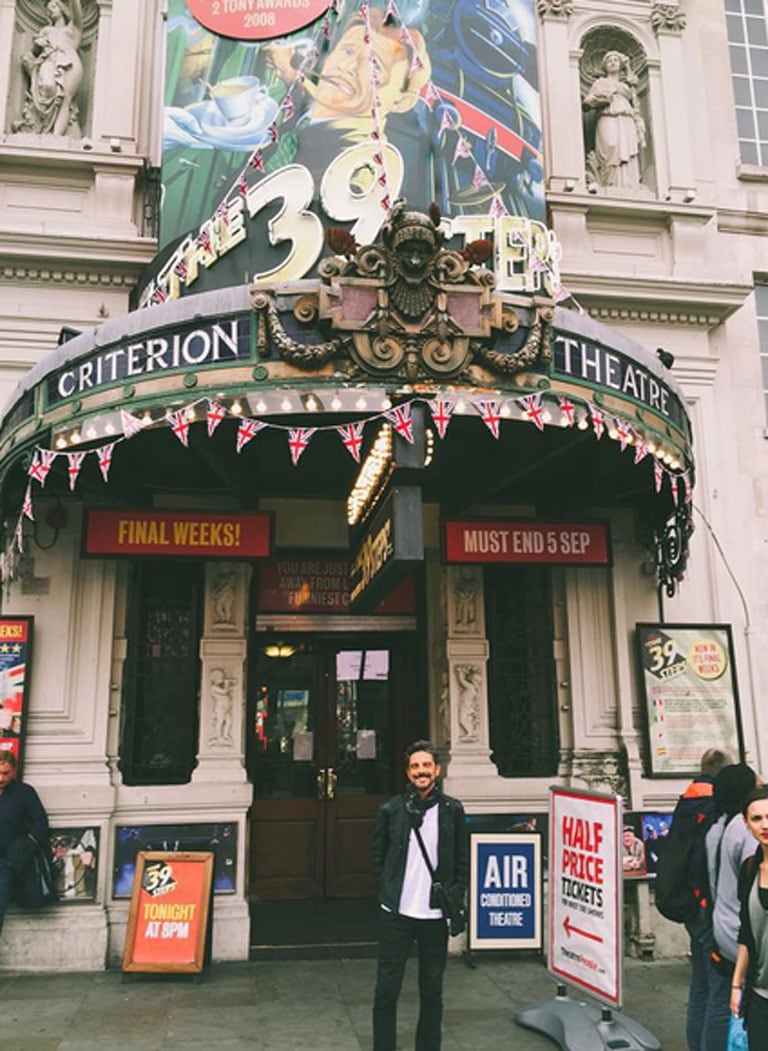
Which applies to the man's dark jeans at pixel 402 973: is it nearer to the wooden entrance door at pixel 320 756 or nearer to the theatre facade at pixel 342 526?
the theatre facade at pixel 342 526

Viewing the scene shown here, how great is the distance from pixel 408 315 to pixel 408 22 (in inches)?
185

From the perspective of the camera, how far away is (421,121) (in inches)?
344

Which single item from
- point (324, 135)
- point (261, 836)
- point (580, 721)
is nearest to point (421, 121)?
point (324, 135)

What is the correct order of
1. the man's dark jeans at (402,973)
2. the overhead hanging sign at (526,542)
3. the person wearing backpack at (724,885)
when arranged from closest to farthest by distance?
the person wearing backpack at (724,885) → the man's dark jeans at (402,973) → the overhead hanging sign at (526,542)

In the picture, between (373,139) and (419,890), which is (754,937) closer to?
(419,890)

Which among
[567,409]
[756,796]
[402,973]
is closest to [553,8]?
[567,409]

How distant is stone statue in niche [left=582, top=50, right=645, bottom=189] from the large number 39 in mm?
3693

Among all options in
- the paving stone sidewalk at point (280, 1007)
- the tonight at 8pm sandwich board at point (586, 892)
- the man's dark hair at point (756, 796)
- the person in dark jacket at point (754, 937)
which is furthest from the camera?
the paving stone sidewalk at point (280, 1007)

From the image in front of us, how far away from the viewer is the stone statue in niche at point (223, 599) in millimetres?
8742

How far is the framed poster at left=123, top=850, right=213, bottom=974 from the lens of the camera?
23.8ft

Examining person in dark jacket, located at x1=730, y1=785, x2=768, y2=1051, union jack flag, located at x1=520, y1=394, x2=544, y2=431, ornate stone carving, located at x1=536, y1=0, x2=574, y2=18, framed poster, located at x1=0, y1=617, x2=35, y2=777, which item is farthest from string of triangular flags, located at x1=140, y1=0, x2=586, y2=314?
person in dark jacket, located at x1=730, y1=785, x2=768, y2=1051

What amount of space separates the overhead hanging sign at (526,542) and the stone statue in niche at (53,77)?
6.28 m

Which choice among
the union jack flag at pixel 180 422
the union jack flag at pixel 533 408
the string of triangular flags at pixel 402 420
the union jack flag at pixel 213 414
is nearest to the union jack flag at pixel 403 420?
the string of triangular flags at pixel 402 420

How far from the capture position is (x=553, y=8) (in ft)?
35.8
